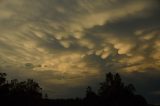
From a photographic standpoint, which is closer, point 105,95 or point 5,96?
point 5,96

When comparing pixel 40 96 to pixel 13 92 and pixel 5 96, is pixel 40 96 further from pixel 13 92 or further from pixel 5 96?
pixel 5 96

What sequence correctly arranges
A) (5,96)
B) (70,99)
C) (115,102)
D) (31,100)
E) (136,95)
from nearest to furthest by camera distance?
1. (5,96)
2. (31,100)
3. (115,102)
4. (136,95)
5. (70,99)

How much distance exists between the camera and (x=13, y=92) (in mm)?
106312

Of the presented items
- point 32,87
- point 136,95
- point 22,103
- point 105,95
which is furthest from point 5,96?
point 136,95

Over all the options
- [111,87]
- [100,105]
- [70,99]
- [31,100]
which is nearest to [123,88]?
Result: [111,87]

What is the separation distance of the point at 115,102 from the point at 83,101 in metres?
10.2

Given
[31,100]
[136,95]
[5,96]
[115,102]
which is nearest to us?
[5,96]

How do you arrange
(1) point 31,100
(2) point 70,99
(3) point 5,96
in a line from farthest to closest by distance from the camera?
(2) point 70,99 → (1) point 31,100 → (3) point 5,96

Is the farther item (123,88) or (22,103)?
(123,88)

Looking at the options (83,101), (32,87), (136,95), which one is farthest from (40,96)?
(136,95)

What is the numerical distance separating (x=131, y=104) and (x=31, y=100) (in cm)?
2840

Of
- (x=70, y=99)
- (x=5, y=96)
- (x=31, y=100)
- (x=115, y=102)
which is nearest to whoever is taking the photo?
(x=5, y=96)

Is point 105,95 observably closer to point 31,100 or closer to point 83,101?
point 83,101

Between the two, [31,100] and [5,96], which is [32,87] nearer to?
[31,100]
